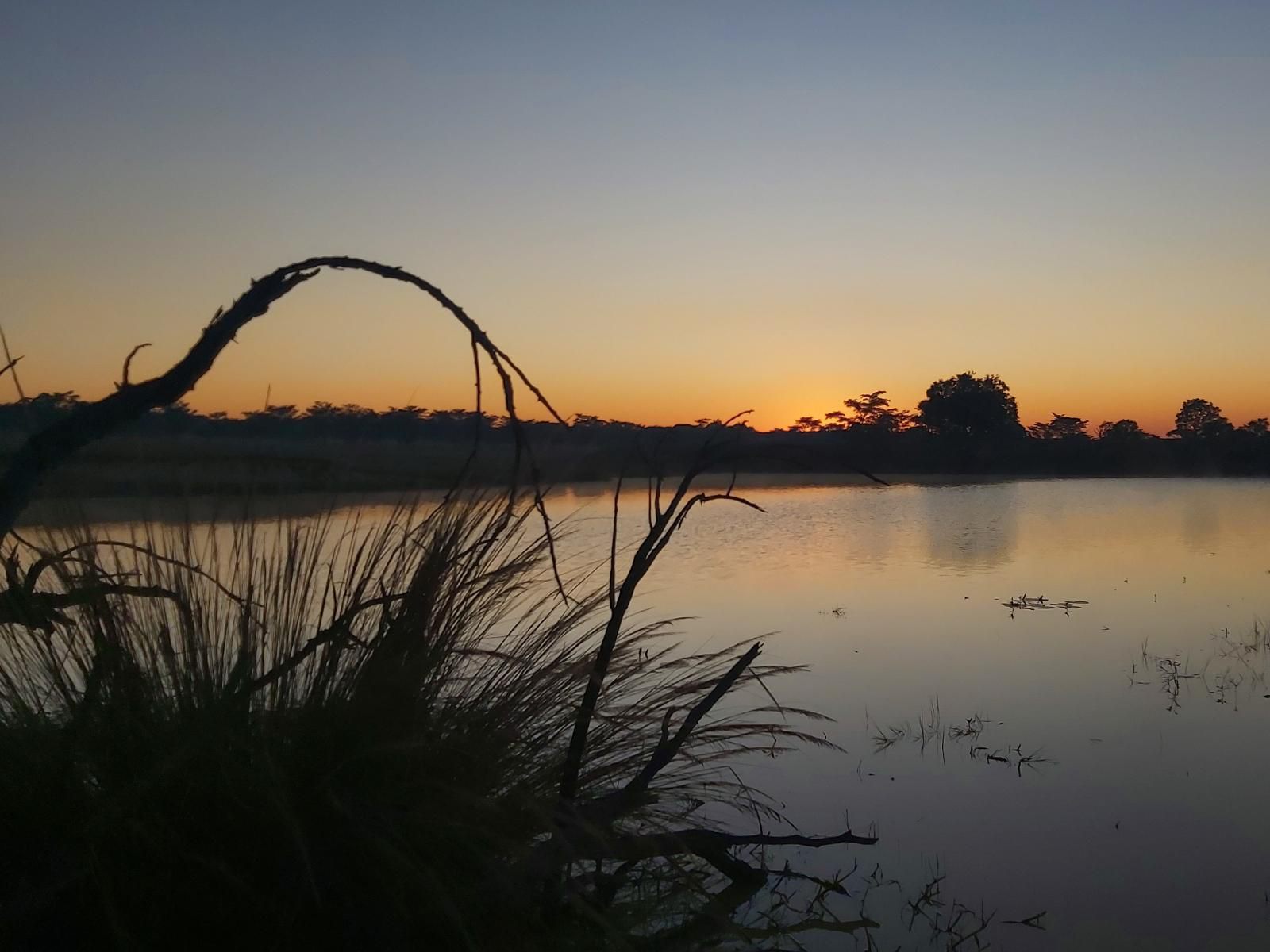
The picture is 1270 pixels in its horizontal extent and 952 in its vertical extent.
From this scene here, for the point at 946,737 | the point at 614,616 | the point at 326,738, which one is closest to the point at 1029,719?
the point at 946,737

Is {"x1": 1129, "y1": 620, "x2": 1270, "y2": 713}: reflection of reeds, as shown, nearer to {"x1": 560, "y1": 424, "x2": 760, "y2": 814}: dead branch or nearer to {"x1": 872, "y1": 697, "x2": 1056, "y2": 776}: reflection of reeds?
{"x1": 872, "y1": 697, "x2": 1056, "y2": 776}: reflection of reeds

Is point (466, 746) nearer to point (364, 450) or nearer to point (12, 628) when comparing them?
point (364, 450)

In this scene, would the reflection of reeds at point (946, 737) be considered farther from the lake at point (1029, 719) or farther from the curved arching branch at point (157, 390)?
the curved arching branch at point (157, 390)

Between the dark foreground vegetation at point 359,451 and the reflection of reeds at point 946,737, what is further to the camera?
the reflection of reeds at point 946,737

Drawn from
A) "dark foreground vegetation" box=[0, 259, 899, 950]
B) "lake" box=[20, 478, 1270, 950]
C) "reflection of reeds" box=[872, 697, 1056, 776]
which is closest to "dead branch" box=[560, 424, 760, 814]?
"dark foreground vegetation" box=[0, 259, 899, 950]

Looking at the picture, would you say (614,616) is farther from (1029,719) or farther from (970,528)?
(970,528)

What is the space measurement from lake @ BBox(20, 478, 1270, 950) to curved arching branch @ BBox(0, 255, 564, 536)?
64cm

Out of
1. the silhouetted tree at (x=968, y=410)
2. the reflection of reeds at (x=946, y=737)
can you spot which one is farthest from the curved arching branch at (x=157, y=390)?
the silhouetted tree at (x=968, y=410)

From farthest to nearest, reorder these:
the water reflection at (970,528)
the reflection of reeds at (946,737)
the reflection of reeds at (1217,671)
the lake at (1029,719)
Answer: the water reflection at (970,528)
the reflection of reeds at (1217,671)
the reflection of reeds at (946,737)
the lake at (1029,719)

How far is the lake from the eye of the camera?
2900mm

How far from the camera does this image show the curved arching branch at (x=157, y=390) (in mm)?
1409

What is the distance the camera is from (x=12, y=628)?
1.62m

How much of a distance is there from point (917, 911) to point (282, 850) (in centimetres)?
204

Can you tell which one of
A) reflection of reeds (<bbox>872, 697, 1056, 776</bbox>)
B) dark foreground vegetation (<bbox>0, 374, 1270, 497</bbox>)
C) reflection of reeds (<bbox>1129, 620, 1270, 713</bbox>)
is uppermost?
dark foreground vegetation (<bbox>0, 374, 1270, 497</bbox>)
